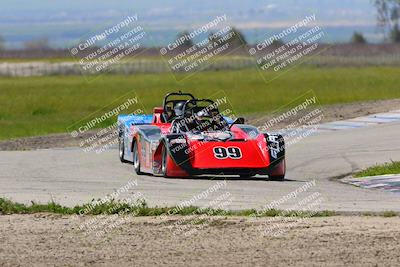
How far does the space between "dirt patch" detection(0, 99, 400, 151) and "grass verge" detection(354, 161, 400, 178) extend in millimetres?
9166

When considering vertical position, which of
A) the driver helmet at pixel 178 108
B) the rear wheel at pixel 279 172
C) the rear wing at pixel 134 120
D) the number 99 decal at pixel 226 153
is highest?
the driver helmet at pixel 178 108

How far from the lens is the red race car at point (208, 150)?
1953 cm

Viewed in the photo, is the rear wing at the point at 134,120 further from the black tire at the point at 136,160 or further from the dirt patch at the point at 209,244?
the dirt patch at the point at 209,244

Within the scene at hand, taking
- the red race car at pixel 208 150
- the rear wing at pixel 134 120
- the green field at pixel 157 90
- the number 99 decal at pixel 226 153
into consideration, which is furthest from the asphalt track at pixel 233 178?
the green field at pixel 157 90

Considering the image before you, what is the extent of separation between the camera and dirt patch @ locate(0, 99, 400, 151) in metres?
27.8

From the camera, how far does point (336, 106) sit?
3516 centimetres

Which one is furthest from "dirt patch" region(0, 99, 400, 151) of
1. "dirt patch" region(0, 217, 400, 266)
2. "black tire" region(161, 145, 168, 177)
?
"dirt patch" region(0, 217, 400, 266)

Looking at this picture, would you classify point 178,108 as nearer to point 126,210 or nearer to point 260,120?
point 126,210

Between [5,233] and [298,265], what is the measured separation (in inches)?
144

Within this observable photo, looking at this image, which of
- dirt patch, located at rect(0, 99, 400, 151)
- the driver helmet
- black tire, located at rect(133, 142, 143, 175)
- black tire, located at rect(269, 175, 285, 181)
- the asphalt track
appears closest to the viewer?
the asphalt track

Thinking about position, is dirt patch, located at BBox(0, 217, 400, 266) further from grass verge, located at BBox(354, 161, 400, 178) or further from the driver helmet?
the driver helmet

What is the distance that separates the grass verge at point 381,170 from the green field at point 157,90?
14.0m

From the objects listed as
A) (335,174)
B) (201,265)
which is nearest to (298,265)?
(201,265)

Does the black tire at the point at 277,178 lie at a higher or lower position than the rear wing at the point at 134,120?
lower
